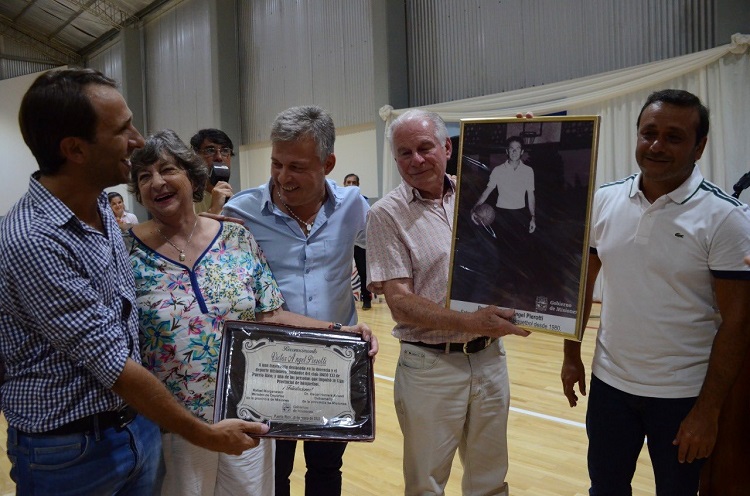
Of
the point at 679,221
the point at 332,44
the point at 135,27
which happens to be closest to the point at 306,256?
the point at 679,221

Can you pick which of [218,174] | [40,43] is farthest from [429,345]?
[40,43]

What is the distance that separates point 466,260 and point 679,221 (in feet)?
2.15

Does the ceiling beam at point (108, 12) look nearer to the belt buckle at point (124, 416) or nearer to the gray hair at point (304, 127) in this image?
the gray hair at point (304, 127)

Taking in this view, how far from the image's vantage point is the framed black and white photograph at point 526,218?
1.61 metres

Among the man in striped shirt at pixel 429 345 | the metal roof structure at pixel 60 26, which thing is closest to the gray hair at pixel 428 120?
the man in striped shirt at pixel 429 345

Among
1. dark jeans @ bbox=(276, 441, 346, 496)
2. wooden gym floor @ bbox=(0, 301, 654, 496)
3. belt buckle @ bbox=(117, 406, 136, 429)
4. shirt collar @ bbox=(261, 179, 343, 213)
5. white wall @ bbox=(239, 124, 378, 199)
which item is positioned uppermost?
white wall @ bbox=(239, 124, 378, 199)

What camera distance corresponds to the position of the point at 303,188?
2035 millimetres

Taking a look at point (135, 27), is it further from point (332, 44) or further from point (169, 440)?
point (169, 440)

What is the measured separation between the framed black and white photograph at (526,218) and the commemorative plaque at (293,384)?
16.0 inches

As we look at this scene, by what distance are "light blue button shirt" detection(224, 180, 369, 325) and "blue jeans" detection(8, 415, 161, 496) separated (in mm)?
780

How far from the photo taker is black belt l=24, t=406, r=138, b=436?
1297 millimetres

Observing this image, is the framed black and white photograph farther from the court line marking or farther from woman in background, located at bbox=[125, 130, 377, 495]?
the court line marking

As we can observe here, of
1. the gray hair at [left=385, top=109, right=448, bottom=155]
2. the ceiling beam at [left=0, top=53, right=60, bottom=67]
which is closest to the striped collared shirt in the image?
the gray hair at [left=385, top=109, right=448, bottom=155]

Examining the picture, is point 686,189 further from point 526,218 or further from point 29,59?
point 29,59
